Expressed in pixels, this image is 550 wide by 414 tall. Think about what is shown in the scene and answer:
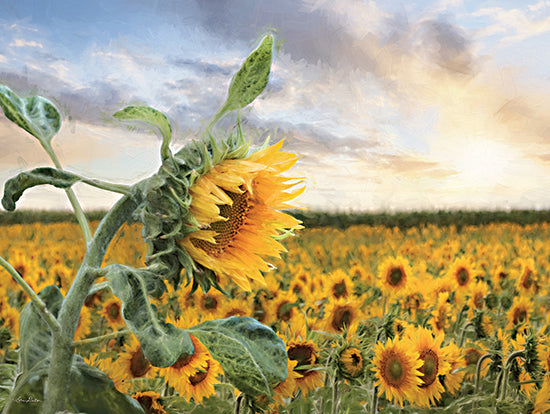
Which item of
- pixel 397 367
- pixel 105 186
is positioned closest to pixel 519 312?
pixel 397 367

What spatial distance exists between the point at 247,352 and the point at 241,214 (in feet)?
0.87

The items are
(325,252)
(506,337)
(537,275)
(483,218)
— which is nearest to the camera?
(506,337)

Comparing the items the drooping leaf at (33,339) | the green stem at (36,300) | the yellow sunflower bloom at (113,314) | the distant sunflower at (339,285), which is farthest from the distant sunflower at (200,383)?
the distant sunflower at (339,285)

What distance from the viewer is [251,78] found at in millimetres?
872

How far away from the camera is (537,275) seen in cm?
336

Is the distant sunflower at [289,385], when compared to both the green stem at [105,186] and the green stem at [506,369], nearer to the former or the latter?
the green stem at [105,186]

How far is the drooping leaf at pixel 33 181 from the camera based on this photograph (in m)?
0.80

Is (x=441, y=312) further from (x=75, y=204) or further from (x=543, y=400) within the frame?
(x=75, y=204)

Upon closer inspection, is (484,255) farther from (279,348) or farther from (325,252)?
(279,348)

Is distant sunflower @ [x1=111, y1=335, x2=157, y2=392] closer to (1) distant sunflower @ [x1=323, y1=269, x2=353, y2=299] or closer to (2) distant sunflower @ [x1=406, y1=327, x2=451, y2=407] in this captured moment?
(2) distant sunflower @ [x1=406, y1=327, x2=451, y2=407]

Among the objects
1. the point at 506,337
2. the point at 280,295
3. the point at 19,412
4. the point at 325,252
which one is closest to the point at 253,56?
the point at 19,412

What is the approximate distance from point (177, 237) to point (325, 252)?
158 inches

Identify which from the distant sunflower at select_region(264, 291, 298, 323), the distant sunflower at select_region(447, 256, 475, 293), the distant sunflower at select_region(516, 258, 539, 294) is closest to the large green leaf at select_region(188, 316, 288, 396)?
the distant sunflower at select_region(264, 291, 298, 323)

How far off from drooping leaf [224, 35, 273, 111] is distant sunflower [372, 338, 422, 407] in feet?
2.79
